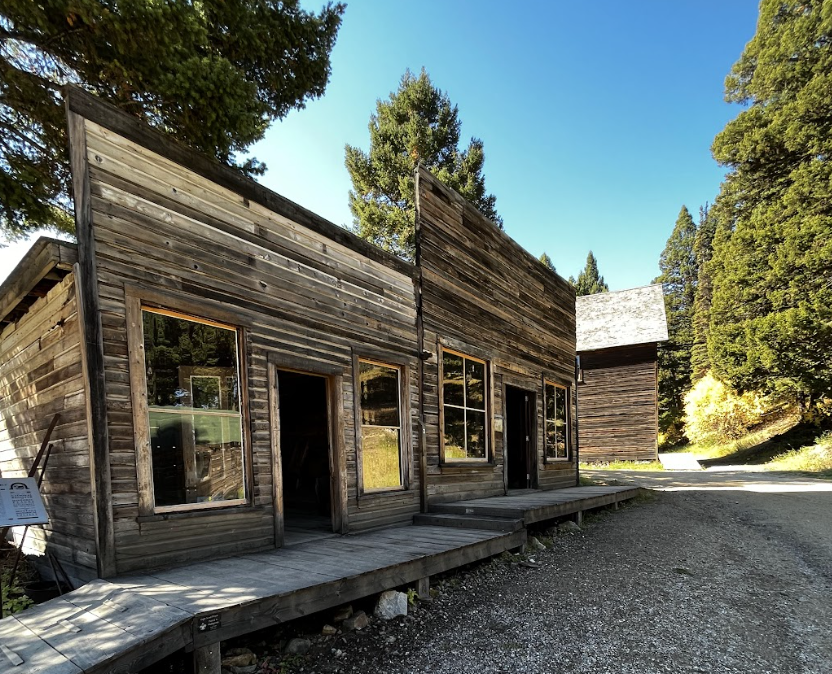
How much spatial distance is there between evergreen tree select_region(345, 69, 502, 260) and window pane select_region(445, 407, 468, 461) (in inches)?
502

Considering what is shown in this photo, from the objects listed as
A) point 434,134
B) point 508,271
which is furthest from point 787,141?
point 508,271

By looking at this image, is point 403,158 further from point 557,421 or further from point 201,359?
point 201,359

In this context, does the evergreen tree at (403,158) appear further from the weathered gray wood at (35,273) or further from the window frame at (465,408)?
the weathered gray wood at (35,273)

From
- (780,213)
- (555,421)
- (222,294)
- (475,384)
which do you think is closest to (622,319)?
(780,213)

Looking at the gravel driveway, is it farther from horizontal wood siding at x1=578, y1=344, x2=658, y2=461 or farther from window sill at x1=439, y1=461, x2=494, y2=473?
horizontal wood siding at x1=578, y1=344, x2=658, y2=461

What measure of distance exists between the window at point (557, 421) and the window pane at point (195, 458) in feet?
24.8

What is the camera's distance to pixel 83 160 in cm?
350


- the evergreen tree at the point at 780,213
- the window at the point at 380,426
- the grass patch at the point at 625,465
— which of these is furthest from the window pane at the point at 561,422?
the evergreen tree at the point at 780,213

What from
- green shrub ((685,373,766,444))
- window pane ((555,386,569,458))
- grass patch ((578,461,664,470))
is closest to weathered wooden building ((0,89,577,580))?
window pane ((555,386,569,458))

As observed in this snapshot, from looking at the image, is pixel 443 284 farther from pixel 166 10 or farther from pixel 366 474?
pixel 166 10

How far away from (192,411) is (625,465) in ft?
71.7

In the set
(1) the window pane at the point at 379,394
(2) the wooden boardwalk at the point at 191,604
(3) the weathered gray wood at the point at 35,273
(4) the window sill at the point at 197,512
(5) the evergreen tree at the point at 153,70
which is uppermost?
(5) the evergreen tree at the point at 153,70

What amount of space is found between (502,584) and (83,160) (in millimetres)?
5479

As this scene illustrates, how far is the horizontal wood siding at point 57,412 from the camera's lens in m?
3.65
